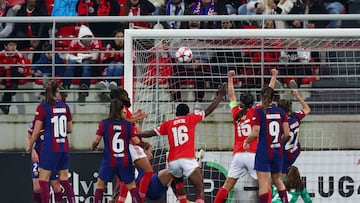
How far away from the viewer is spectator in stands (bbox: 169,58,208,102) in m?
20.7

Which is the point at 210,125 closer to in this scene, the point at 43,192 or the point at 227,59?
the point at 227,59

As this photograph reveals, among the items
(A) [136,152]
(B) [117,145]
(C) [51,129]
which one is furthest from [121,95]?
(C) [51,129]

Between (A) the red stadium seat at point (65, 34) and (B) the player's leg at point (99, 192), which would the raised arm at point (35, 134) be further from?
(A) the red stadium seat at point (65, 34)

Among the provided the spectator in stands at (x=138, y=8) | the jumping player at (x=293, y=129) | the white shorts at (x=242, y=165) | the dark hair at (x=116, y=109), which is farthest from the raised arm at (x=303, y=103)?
the spectator in stands at (x=138, y=8)

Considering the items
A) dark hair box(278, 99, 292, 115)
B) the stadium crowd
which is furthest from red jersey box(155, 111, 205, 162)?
the stadium crowd

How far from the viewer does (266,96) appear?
18578mm

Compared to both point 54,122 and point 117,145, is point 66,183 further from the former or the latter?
point 117,145

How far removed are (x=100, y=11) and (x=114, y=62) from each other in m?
1.13

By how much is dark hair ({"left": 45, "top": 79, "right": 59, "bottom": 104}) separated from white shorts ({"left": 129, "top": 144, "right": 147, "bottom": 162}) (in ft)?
4.27

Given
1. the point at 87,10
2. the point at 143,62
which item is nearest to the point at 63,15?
the point at 87,10

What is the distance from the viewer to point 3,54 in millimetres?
21312

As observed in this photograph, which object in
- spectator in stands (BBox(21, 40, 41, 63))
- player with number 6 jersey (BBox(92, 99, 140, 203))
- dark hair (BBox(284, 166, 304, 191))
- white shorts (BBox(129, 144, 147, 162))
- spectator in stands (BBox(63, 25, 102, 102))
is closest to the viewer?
player with number 6 jersey (BBox(92, 99, 140, 203))

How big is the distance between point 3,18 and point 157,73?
98.7 inches

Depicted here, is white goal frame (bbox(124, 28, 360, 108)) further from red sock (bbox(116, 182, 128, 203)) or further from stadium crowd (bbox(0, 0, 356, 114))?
red sock (bbox(116, 182, 128, 203))
